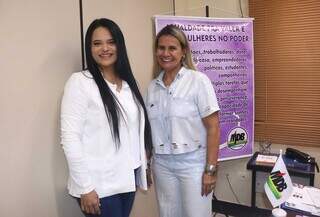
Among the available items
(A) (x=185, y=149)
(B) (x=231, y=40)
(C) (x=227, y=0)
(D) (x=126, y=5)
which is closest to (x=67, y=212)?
(A) (x=185, y=149)

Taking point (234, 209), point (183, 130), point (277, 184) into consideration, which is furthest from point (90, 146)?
point (234, 209)

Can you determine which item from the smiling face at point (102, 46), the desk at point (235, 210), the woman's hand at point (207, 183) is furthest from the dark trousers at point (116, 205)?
the desk at point (235, 210)

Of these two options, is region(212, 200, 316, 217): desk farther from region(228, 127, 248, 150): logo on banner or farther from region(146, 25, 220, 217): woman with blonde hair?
region(146, 25, 220, 217): woman with blonde hair

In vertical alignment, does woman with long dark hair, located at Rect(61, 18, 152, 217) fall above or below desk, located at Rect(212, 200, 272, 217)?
above

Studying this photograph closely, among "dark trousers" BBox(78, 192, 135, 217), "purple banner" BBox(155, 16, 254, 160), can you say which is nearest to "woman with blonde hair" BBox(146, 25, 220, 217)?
"dark trousers" BBox(78, 192, 135, 217)

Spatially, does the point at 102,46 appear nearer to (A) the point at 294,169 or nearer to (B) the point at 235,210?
(A) the point at 294,169

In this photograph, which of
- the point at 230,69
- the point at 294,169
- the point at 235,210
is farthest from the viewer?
the point at 235,210

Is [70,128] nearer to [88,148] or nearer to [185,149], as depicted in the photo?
[88,148]

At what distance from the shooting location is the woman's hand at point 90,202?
1401mm

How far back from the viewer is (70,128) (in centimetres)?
136

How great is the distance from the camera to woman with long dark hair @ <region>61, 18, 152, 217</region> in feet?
4.51

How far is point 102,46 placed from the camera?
1513 mm

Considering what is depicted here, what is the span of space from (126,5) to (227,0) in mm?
1087

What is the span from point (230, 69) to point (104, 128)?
134 centimetres
